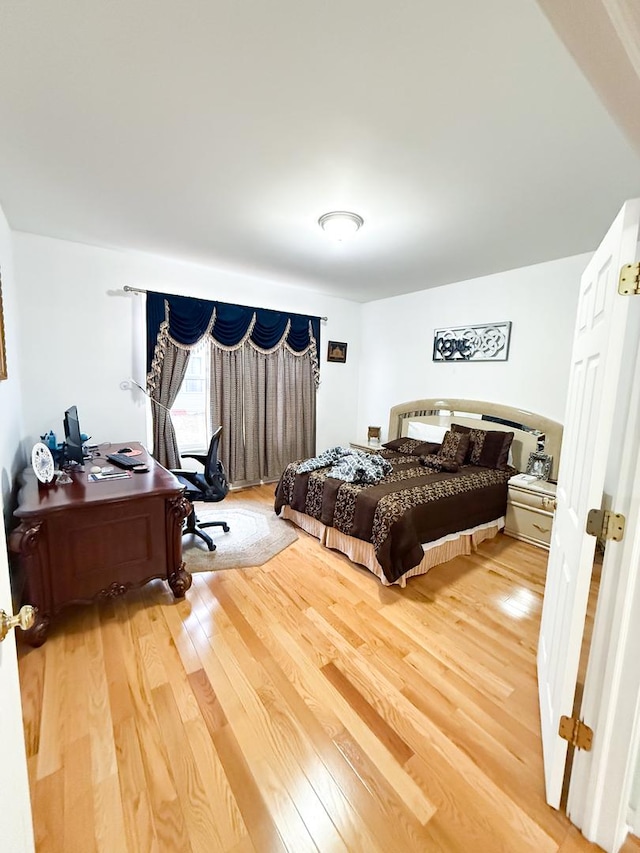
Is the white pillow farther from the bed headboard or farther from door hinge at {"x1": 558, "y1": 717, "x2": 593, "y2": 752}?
door hinge at {"x1": 558, "y1": 717, "x2": 593, "y2": 752}

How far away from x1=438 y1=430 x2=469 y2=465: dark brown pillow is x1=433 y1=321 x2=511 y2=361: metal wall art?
3.13 feet

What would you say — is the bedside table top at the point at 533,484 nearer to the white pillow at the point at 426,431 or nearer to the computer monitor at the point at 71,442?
the white pillow at the point at 426,431

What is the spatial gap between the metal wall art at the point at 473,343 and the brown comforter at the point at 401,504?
1.29 m

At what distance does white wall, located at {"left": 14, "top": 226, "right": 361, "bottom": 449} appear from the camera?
10.3ft

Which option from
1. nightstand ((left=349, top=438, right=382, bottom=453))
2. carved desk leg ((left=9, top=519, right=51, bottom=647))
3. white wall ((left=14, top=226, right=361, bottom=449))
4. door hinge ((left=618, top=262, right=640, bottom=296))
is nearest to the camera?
door hinge ((left=618, top=262, right=640, bottom=296))

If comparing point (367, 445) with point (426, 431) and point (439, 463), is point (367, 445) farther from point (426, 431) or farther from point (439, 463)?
point (439, 463)

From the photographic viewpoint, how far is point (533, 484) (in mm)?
3191

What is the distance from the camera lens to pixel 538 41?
3.78 feet

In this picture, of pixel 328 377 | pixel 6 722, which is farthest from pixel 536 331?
pixel 6 722

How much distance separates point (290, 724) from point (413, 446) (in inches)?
121

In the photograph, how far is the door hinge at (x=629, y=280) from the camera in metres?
0.96

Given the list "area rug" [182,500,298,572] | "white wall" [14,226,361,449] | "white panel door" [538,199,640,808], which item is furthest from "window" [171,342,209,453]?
"white panel door" [538,199,640,808]

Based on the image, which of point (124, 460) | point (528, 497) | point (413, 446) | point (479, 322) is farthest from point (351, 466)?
point (479, 322)

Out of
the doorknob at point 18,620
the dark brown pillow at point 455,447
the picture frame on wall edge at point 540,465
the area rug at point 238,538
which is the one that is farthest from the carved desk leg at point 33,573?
the picture frame on wall edge at point 540,465
